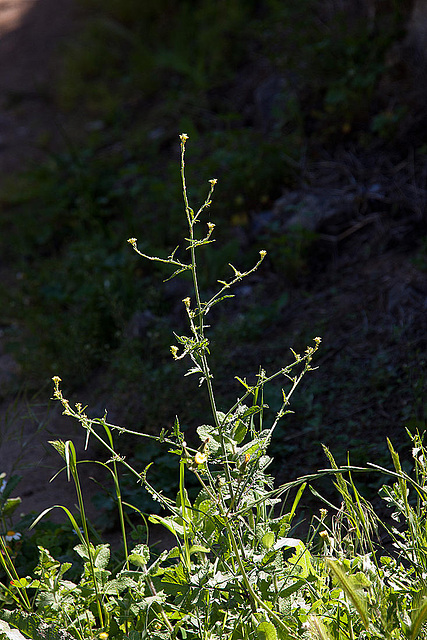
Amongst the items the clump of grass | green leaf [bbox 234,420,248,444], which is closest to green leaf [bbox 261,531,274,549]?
the clump of grass

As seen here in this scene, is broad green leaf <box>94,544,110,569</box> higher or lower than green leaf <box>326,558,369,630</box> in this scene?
lower

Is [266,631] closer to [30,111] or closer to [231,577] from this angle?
[231,577]

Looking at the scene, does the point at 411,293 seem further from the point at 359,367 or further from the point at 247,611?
the point at 247,611

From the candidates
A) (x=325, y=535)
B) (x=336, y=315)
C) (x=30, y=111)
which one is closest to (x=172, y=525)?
(x=325, y=535)

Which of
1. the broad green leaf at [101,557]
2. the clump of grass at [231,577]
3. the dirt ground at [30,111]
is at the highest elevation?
the clump of grass at [231,577]

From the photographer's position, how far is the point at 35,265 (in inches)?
196

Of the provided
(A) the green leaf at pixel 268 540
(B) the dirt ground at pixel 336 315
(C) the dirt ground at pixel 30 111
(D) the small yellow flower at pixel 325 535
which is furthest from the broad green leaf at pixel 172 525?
(C) the dirt ground at pixel 30 111

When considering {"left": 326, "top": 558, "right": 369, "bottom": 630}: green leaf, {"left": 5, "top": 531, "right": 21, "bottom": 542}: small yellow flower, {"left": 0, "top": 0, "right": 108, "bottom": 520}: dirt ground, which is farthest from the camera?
{"left": 0, "top": 0, "right": 108, "bottom": 520}: dirt ground

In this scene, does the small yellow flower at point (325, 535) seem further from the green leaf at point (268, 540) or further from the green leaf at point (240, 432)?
the green leaf at point (240, 432)

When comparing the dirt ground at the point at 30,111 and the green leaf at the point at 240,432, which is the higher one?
the green leaf at the point at 240,432

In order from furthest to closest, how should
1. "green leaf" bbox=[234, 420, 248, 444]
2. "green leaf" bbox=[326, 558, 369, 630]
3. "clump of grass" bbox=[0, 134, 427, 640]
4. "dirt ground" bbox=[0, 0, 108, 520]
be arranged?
"dirt ground" bbox=[0, 0, 108, 520] → "green leaf" bbox=[234, 420, 248, 444] → "clump of grass" bbox=[0, 134, 427, 640] → "green leaf" bbox=[326, 558, 369, 630]

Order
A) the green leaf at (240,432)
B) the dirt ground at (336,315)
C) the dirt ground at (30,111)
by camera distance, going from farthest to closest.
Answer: the dirt ground at (30,111)
the dirt ground at (336,315)
the green leaf at (240,432)

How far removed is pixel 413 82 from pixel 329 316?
185 cm

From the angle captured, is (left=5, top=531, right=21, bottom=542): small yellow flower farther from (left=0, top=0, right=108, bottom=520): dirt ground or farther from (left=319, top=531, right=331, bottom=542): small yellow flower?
(left=319, top=531, right=331, bottom=542): small yellow flower
